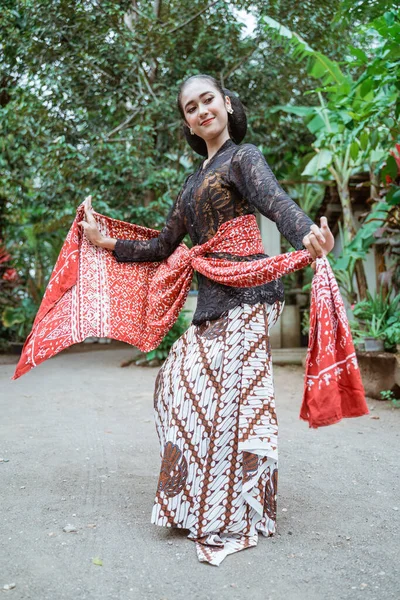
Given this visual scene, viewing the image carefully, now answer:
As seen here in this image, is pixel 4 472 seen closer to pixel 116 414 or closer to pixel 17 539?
pixel 17 539

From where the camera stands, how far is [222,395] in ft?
8.04

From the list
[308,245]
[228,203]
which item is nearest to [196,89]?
[228,203]

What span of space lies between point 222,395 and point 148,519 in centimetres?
74

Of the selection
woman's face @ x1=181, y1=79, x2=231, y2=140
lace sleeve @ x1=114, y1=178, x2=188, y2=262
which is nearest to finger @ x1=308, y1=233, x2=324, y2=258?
woman's face @ x1=181, y1=79, x2=231, y2=140

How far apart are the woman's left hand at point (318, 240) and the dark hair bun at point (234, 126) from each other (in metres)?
0.87

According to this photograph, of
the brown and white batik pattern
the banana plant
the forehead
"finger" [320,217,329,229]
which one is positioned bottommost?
the brown and white batik pattern

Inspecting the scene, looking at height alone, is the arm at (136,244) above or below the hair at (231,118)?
below

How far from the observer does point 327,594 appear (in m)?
Answer: 1.98

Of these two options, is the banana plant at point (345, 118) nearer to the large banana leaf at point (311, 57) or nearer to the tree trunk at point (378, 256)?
the large banana leaf at point (311, 57)

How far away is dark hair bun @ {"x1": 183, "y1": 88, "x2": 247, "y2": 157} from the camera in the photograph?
2688mm

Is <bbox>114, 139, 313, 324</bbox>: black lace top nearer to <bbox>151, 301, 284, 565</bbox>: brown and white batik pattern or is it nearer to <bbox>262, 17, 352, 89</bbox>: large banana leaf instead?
<bbox>151, 301, 284, 565</bbox>: brown and white batik pattern

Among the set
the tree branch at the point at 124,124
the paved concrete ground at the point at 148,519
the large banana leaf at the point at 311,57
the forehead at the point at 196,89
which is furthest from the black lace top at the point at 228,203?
the tree branch at the point at 124,124

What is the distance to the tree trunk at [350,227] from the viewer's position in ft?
23.3

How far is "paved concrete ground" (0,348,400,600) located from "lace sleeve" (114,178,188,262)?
1.24 meters
